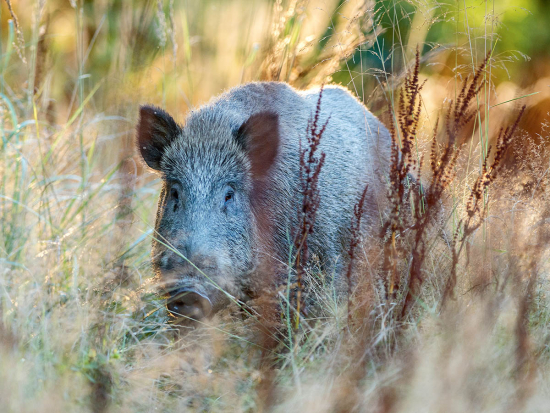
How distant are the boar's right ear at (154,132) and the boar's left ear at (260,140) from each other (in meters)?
0.41

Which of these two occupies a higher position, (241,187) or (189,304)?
(241,187)

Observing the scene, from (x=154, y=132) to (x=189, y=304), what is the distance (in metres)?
1.24

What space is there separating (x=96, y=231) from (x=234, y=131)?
103 cm

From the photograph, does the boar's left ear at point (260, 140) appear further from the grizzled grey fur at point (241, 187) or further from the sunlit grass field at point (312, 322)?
the sunlit grass field at point (312, 322)

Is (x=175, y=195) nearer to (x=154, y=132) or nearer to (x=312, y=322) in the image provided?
(x=154, y=132)

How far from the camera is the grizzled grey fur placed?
10.4 ft

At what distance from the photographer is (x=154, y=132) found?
11.9ft

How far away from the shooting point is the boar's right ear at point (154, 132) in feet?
11.7

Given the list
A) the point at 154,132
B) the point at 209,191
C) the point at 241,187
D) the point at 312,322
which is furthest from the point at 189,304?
the point at 154,132

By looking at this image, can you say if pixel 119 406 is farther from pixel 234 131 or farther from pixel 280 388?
pixel 234 131

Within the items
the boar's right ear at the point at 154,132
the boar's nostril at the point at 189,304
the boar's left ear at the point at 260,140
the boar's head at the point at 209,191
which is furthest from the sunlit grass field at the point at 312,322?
the boar's left ear at the point at 260,140

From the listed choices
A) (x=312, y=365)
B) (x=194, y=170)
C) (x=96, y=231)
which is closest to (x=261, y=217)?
(x=194, y=170)

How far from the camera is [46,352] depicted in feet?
7.77

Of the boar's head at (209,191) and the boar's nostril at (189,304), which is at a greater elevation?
the boar's head at (209,191)
